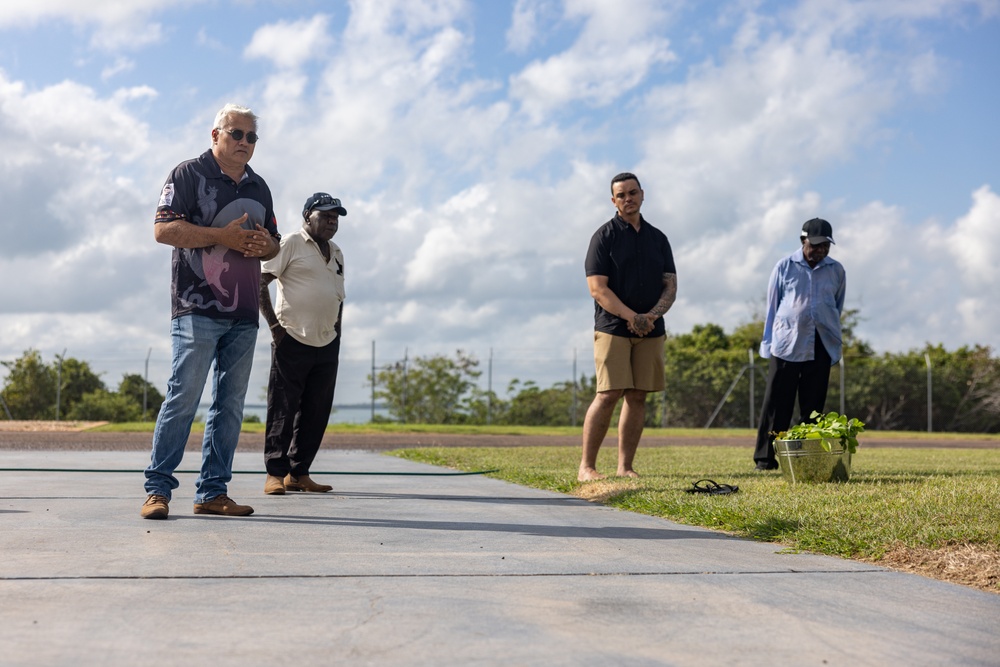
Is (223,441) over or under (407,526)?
over

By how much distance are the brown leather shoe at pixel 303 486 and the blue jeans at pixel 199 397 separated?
3.89 feet

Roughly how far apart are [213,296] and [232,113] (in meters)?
0.92

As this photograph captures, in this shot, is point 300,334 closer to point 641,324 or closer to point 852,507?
point 641,324

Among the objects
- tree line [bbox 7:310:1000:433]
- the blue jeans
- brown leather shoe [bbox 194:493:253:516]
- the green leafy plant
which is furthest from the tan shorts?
tree line [bbox 7:310:1000:433]

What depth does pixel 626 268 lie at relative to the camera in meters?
7.10

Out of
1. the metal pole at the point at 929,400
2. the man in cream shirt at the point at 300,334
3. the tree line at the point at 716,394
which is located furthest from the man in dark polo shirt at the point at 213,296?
the metal pole at the point at 929,400

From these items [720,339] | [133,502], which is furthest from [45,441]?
[720,339]

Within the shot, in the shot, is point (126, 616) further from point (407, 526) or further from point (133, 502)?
point (133, 502)

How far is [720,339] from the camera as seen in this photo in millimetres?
32906

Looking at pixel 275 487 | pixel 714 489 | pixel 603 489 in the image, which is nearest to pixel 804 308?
pixel 714 489

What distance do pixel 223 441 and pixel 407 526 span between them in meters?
1.12

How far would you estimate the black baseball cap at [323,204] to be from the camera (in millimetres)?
6258

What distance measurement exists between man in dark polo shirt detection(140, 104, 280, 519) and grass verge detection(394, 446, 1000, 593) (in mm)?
2157

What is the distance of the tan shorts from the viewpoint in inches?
272
